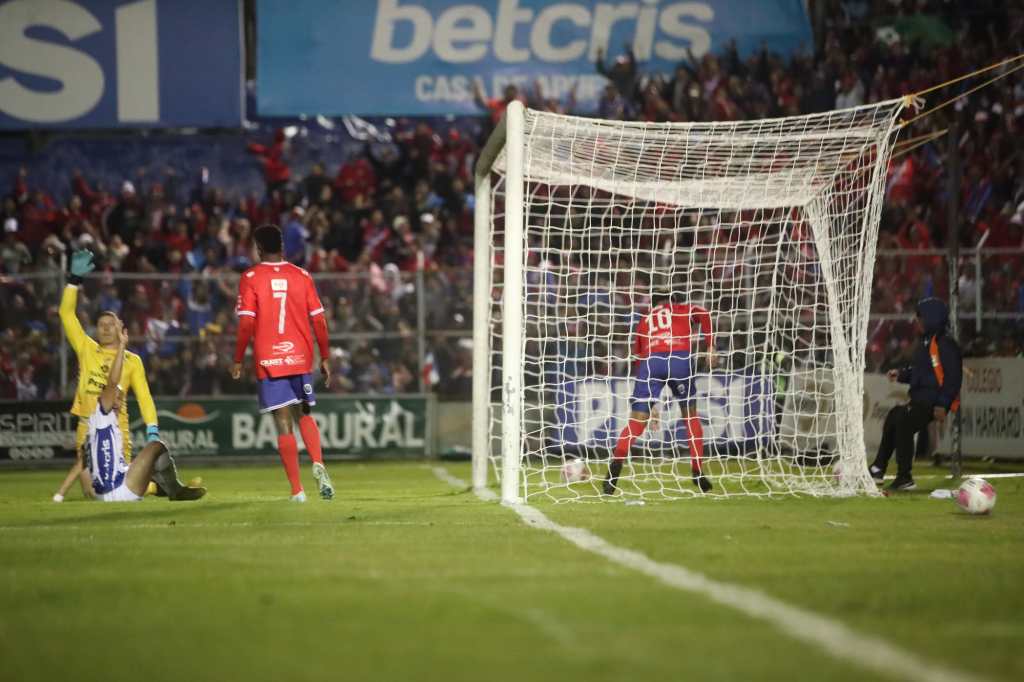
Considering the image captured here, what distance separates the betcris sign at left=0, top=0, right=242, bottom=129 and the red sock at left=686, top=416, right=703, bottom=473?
13245mm

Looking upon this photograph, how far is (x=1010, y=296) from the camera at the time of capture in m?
17.7

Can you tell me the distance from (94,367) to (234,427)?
23.2ft

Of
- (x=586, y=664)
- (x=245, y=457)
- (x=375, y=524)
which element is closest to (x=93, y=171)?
(x=245, y=457)

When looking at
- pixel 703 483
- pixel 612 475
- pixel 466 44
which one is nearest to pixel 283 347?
pixel 612 475

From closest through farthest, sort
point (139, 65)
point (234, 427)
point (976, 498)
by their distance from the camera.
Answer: point (976, 498), point (234, 427), point (139, 65)

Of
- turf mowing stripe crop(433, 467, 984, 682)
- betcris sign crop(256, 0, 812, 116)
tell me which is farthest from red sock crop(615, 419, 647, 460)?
betcris sign crop(256, 0, 812, 116)

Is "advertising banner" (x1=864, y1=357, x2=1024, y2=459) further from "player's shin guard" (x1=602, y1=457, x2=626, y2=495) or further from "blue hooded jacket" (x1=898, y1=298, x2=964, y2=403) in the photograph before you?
"player's shin guard" (x1=602, y1=457, x2=626, y2=495)

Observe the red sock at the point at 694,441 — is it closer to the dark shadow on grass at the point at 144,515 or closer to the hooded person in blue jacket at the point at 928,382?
the hooded person in blue jacket at the point at 928,382

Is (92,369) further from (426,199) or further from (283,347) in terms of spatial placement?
(426,199)

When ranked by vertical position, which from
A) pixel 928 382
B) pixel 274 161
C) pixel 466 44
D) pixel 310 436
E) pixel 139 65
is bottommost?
pixel 310 436

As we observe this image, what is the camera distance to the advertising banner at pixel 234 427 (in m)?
18.4

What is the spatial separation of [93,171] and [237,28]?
3.93 meters

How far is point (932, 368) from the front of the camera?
1245 cm


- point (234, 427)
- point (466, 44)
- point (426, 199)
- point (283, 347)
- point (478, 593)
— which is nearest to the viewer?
point (478, 593)
